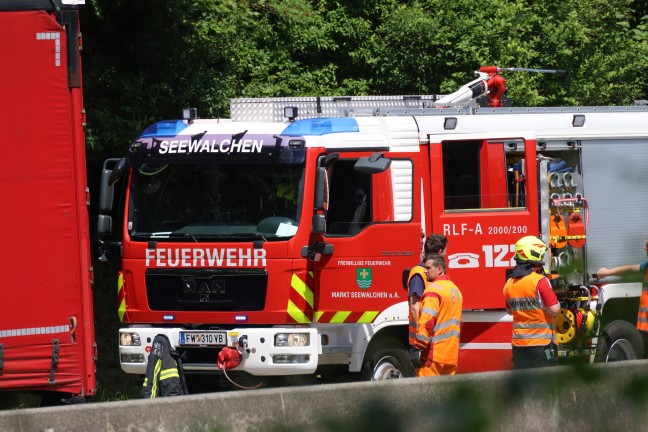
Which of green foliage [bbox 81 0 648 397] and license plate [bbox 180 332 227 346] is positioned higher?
green foliage [bbox 81 0 648 397]

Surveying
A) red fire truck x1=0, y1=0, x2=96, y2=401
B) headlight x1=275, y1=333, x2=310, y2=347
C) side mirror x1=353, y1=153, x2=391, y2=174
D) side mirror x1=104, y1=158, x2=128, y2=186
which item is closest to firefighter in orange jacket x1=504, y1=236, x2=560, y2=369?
side mirror x1=353, y1=153, x2=391, y2=174

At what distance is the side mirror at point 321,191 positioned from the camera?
29.0 feet

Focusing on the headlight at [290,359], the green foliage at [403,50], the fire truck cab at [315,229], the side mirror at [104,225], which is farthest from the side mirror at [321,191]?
the green foliage at [403,50]

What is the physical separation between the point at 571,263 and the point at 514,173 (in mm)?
8336

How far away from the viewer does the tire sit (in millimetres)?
9258

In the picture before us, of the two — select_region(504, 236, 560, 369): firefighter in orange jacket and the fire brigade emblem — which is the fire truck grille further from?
select_region(504, 236, 560, 369): firefighter in orange jacket

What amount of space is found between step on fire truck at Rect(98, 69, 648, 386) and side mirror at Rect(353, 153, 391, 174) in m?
0.01

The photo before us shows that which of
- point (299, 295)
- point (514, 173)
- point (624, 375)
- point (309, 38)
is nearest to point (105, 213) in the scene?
point (299, 295)

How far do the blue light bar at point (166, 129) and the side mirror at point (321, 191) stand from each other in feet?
4.73

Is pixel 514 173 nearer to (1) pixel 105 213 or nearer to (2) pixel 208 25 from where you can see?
(1) pixel 105 213

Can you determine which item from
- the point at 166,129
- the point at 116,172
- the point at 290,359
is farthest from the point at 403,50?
the point at 290,359

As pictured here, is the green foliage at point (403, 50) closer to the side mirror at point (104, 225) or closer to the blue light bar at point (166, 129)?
the blue light bar at point (166, 129)

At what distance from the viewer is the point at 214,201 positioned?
362 inches

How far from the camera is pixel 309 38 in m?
15.8
